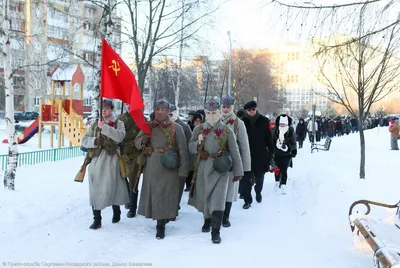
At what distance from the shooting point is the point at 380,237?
424cm

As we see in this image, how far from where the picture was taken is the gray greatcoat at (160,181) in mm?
5418

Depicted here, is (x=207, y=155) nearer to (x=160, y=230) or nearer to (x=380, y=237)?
(x=160, y=230)

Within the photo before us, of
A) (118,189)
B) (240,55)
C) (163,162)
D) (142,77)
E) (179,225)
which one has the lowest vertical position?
(179,225)

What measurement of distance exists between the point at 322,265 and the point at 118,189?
113 inches

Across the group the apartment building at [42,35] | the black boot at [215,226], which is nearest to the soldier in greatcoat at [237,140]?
the black boot at [215,226]

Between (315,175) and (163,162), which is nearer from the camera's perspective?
(163,162)

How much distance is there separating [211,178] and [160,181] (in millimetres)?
688

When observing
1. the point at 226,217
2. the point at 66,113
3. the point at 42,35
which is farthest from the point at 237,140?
the point at 66,113

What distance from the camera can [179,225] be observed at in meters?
6.09

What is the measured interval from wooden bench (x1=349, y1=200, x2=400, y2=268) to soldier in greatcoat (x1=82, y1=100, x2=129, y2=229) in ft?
10.2

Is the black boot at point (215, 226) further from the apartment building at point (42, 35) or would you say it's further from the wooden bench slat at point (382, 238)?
the apartment building at point (42, 35)

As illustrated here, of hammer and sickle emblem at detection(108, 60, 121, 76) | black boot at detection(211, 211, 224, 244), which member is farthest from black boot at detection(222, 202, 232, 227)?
hammer and sickle emblem at detection(108, 60, 121, 76)

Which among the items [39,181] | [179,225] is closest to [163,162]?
[179,225]

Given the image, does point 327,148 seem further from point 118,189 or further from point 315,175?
point 118,189
